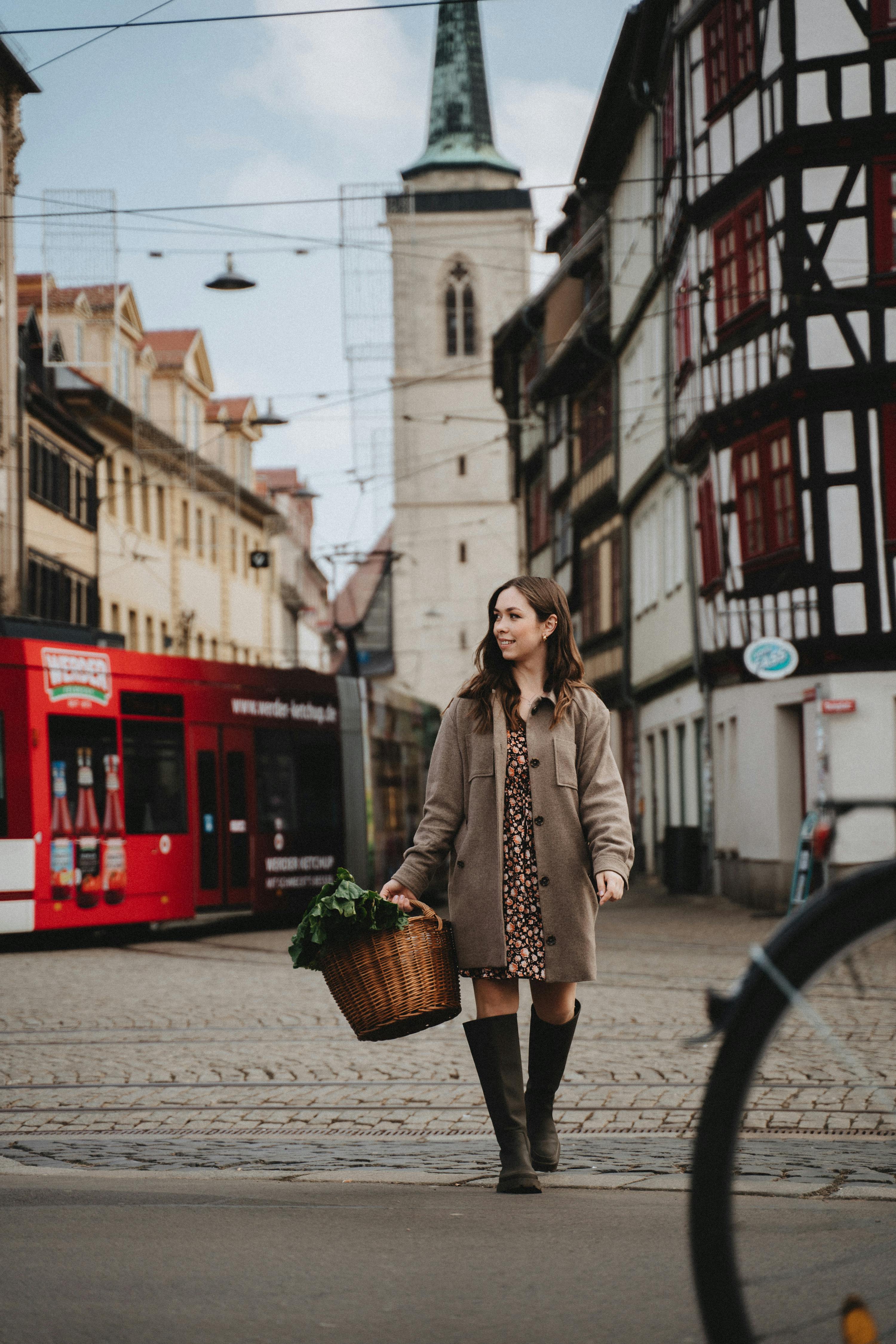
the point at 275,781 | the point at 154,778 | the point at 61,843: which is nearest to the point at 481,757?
the point at 61,843

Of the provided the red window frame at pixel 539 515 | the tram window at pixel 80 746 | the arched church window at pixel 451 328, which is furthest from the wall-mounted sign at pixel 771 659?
the arched church window at pixel 451 328

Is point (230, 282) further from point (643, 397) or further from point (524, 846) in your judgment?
point (524, 846)

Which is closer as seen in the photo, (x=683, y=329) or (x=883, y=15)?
(x=883, y=15)

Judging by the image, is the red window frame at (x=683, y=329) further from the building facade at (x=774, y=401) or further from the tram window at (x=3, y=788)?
the tram window at (x=3, y=788)

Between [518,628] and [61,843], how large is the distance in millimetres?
13718

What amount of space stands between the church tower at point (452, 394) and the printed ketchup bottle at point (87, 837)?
5525cm

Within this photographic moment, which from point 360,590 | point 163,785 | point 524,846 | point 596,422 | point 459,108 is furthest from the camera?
point 360,590

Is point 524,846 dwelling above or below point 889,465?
below

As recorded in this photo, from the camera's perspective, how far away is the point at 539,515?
5006 centimetres

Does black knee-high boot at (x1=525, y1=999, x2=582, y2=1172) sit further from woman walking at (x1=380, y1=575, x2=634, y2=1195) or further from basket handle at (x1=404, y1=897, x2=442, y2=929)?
basket handle at (x1=404, y1=897, x2=442, y2=929)

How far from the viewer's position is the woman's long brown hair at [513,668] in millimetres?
5910

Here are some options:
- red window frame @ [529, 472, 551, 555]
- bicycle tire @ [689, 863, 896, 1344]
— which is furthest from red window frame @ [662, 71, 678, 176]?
bicycle tire @ [689, 863, 896, 1344]

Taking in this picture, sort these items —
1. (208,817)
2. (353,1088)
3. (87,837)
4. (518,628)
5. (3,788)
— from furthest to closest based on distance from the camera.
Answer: (208,817)
(87,837)
(3,788)
(353,1088)
(518,628)

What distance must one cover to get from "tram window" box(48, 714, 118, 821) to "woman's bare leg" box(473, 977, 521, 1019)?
13.6m
